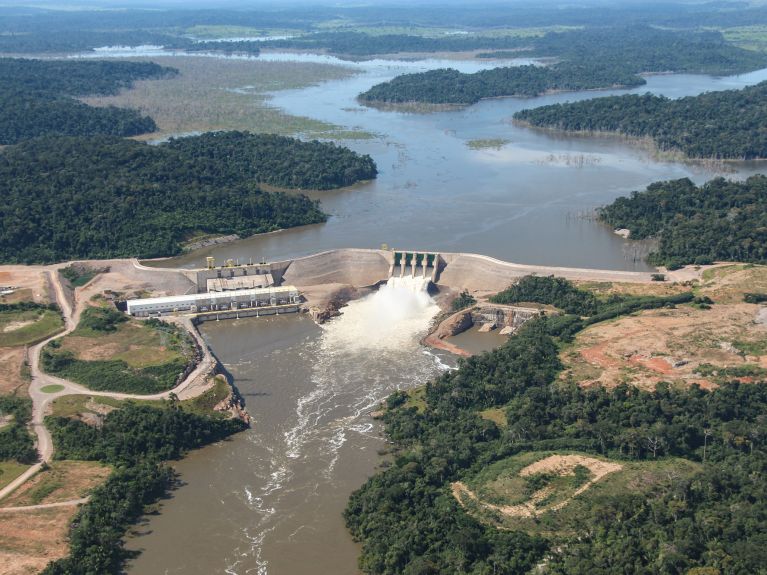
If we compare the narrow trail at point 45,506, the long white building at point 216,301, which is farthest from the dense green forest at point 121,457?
the long white building at point 216,301

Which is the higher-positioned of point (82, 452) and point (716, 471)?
point (716, 471)

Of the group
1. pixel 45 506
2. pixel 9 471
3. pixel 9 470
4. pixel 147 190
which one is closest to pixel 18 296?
pixel 9 470

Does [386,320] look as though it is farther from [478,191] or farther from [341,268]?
[478,191]

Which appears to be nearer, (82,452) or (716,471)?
(716,471)

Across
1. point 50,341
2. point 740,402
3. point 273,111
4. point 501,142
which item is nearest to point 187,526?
point 50,341

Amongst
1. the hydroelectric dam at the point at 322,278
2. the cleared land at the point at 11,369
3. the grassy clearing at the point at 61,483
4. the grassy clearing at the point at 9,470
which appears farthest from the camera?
the hydroelectric dam at the point at 322,278

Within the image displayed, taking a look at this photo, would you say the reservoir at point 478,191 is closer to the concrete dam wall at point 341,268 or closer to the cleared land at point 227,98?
the concrete dam wall at point 341,268

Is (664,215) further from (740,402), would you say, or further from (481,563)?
(481,563)
